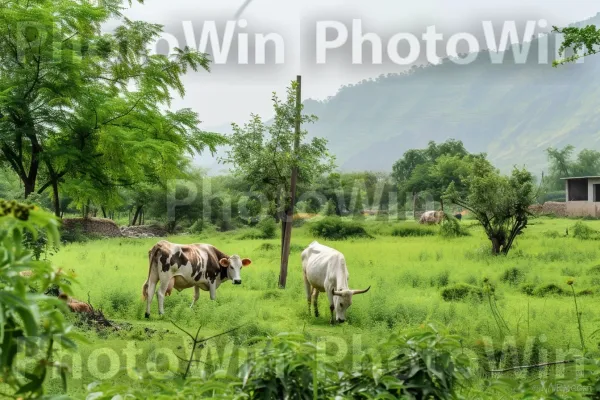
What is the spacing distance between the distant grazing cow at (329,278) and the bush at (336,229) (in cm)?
739

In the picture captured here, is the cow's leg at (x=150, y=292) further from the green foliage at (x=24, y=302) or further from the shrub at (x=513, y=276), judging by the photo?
the green foliage at (x=24, y=302)

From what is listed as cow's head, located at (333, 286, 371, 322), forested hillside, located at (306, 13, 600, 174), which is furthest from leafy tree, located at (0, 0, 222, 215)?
forested hillside, located at (306, 13, 600, 174)

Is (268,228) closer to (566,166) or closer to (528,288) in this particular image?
(528,288)

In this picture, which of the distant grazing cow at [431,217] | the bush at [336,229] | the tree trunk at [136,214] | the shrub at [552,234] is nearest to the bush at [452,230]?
the shrub at [552,234]

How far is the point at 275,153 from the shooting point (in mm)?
11180

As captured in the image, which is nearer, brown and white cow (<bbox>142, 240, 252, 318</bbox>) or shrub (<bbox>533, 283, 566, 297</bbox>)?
brown and white cow (<bbox>142, 240, 252, 318</bbox>)

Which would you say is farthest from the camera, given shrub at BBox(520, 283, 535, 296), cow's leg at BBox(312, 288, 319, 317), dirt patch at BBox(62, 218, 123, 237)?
dirt patch at BBox(62, 218, 123, 237)

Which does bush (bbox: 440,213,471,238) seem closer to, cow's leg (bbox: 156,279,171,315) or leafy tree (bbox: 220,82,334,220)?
leafy tree (bbox: 220,82,334,220)

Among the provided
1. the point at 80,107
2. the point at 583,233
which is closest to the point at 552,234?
the point at 583,233

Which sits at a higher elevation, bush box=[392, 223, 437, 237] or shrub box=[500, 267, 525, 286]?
bush box=[392, 223, 437, 237]

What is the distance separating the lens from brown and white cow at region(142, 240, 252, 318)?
9438 mm

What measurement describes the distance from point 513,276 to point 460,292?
1793 millimetres

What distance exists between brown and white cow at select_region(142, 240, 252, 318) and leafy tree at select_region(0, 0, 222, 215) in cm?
145

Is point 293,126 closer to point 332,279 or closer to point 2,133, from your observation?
point 332,279
